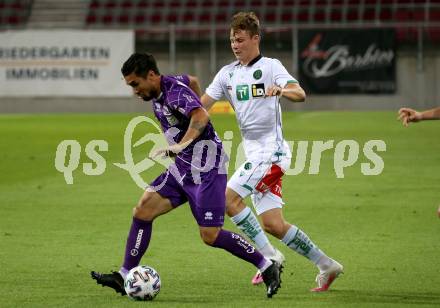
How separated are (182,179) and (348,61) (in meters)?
28.1

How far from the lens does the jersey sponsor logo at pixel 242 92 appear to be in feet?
27.5

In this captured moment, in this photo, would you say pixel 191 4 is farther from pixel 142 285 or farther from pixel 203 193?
pixel 142 285

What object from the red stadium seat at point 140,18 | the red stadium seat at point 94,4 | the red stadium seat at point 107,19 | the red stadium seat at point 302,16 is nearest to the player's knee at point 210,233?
the red stadium seat at point 302,16

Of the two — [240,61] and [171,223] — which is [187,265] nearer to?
[240,61]

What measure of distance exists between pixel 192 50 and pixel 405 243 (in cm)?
2629

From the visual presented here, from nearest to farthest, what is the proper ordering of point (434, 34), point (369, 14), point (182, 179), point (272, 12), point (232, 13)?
1. point (182, 179)
2. point (434, 34)
3. point (369, 14)
4. point (272, 12)
5. point (232, 13)

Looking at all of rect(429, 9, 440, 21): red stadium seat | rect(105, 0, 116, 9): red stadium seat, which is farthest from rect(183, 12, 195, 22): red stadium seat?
rect(429, 9, 440, 21): red stadium seat

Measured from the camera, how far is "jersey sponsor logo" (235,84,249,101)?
27.5 feet

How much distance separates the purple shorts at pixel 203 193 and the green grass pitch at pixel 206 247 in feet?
1.96

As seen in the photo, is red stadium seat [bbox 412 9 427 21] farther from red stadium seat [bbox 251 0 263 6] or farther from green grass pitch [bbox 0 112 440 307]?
green grass pitch [bbox 0 112 440 307]

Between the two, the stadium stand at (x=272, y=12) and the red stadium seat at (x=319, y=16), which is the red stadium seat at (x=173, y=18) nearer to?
the stadium stand at (x=272, y=12)

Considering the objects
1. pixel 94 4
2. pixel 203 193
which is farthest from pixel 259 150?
pixel 94 4

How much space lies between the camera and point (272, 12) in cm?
3728

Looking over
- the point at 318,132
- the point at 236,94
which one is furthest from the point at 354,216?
the point at 318,132
